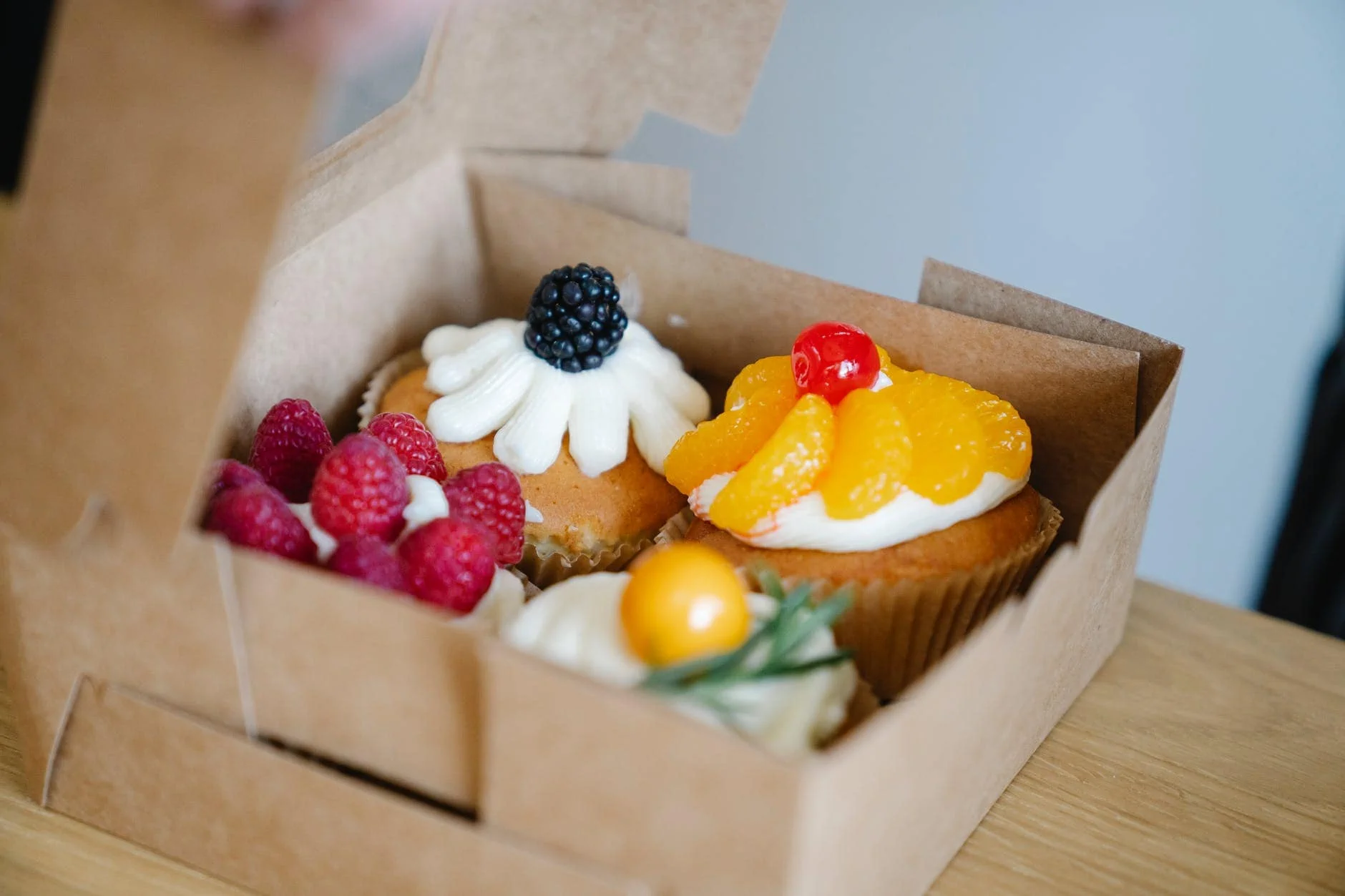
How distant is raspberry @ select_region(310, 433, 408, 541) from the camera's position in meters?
1.09

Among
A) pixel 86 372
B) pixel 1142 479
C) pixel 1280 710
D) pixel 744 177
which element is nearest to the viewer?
pixel 86 372

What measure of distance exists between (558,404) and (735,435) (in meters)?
0.26

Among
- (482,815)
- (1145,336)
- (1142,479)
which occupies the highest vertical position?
(1145,336)

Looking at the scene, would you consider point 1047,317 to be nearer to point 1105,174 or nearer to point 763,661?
point 763,661

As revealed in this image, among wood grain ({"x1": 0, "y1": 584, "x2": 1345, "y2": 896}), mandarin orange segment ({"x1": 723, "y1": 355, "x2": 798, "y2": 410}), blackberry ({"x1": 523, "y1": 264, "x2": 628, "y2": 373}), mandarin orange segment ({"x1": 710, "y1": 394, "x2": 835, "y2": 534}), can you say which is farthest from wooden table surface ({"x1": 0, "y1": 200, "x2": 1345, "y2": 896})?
blackberry ({"x1": 523, "y1": 264, "x2": 628, "y2": 373})

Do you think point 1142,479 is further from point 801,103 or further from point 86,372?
point 801,103

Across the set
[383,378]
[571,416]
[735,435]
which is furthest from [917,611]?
[383,378]

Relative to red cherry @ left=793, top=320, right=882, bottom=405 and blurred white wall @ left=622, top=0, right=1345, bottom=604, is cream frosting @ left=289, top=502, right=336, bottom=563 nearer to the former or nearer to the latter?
red cherry @ left=793, top=320, right=882, bottom=405

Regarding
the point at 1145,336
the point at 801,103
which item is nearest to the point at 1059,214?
the point at 801,103

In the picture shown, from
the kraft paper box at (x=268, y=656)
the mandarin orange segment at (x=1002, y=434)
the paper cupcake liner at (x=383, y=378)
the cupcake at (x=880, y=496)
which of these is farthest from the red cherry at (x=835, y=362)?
the paper cupcake liner at (x=383, y=378)

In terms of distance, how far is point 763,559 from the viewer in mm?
1274

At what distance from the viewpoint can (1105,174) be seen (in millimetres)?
1986

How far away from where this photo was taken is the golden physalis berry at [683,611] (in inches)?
35.8

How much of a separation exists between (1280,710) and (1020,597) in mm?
297
